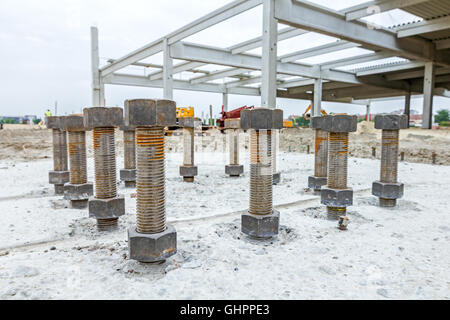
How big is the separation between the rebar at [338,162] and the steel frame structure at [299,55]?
4.27m

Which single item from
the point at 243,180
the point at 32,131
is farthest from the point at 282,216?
the point at 32,131

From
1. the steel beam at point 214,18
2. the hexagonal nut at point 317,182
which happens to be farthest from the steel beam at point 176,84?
the hexagonal nut at point 317,182

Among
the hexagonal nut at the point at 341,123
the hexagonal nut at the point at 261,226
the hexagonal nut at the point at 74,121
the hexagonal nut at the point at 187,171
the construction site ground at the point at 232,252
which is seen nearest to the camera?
the construction site ground at the point at 232,252

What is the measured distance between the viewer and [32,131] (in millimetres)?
17328

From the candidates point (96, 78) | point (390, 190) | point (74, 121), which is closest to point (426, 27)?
point (390, 190)

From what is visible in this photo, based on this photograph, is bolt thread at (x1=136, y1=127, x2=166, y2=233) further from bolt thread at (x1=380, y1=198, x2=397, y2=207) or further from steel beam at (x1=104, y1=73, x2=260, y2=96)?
steel beam at (x1=104, y1=73, x2=260, y2=96)

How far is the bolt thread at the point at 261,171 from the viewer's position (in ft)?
11.6

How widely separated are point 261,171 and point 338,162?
153cm

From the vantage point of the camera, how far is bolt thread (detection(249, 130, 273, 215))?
3527 mm

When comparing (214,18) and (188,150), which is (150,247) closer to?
(188,150)

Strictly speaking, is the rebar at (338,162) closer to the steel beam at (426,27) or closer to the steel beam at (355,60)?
the steel beam at (426,27)

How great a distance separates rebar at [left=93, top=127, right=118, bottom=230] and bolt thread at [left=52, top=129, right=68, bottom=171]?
113 inches

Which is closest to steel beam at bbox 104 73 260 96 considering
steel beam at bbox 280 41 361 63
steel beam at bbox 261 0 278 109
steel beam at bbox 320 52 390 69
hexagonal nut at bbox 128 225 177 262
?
steel beam at bbox 280 41 361 63
